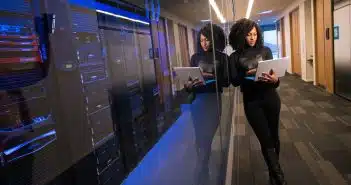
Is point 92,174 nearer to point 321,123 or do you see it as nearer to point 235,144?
point 235,144

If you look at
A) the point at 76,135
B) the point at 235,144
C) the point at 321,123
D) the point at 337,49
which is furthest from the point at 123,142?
the point at 337,49

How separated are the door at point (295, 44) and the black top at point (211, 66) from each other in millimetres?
7189

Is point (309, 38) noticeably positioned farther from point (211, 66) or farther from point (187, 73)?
point (187, 73)

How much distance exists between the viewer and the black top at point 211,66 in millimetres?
1776

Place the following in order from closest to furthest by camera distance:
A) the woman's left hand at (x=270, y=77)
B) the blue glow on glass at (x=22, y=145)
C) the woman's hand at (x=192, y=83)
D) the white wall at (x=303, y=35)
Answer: the blue glow on glass at (x=22, y=145), the woman's hand at (x=192, y=83), the woman's left hand at (x=270, y=77), the white wall at (x=303, y=35)

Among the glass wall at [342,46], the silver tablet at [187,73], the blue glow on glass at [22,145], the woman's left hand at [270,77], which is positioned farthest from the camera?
the glass wall at [342,46]

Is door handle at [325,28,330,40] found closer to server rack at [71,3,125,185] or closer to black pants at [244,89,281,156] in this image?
black pants at [244,89,281,156]

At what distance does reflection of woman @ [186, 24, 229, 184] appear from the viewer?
174 centimetres

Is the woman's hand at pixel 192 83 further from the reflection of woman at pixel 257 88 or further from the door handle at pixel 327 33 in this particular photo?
the door handle at pixel 327 33

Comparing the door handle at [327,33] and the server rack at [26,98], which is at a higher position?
the door handle at [327,33]

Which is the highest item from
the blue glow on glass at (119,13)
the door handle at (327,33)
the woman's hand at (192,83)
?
the door handle at (327,33)

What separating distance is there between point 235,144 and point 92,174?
8.18 ft

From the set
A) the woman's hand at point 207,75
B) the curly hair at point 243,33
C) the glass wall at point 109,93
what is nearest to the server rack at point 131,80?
the glass wall at point 109,93

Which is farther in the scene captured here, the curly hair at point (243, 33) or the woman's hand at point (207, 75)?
the curly hair at point (243, 33)
